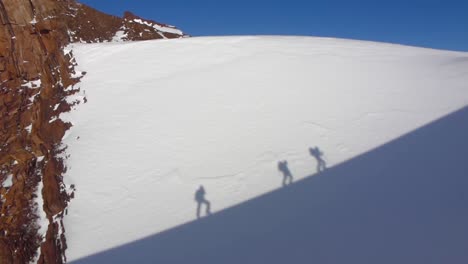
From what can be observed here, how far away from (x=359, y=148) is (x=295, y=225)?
6.36 feet

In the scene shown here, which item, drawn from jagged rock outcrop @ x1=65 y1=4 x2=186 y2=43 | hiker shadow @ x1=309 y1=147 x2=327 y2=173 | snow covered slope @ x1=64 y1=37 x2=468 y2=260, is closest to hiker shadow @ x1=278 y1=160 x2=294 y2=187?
snow covered slope @ x1=64 y1=37 x2=468 y2=260

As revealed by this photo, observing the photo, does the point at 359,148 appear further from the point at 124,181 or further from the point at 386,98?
the point at 124,181

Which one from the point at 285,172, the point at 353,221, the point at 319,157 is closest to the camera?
the point at 353,221

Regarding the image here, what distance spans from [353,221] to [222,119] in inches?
147

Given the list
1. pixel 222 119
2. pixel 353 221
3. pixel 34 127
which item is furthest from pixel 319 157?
pixel 34 127

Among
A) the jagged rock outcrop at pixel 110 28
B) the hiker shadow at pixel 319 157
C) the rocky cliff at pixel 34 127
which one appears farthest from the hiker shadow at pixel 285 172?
the jagged rock outcrop at pixel 110 28

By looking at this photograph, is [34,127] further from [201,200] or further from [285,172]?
[285,172]

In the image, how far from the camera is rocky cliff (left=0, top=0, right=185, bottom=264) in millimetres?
4965

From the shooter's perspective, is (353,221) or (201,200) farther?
(201,200)

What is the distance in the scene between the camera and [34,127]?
6574 millimetres

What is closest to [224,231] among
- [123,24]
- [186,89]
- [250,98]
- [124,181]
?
[124,181]

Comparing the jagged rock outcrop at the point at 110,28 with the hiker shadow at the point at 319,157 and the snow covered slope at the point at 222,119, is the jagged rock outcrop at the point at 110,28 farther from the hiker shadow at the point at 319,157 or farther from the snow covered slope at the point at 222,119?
the hiker shadow at the point at 319,157

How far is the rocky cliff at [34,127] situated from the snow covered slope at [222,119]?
0.29 metres

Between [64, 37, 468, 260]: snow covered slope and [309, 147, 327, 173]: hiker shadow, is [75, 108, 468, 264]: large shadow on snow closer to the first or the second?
[309, 147, 327, 173]: hiker shadow
